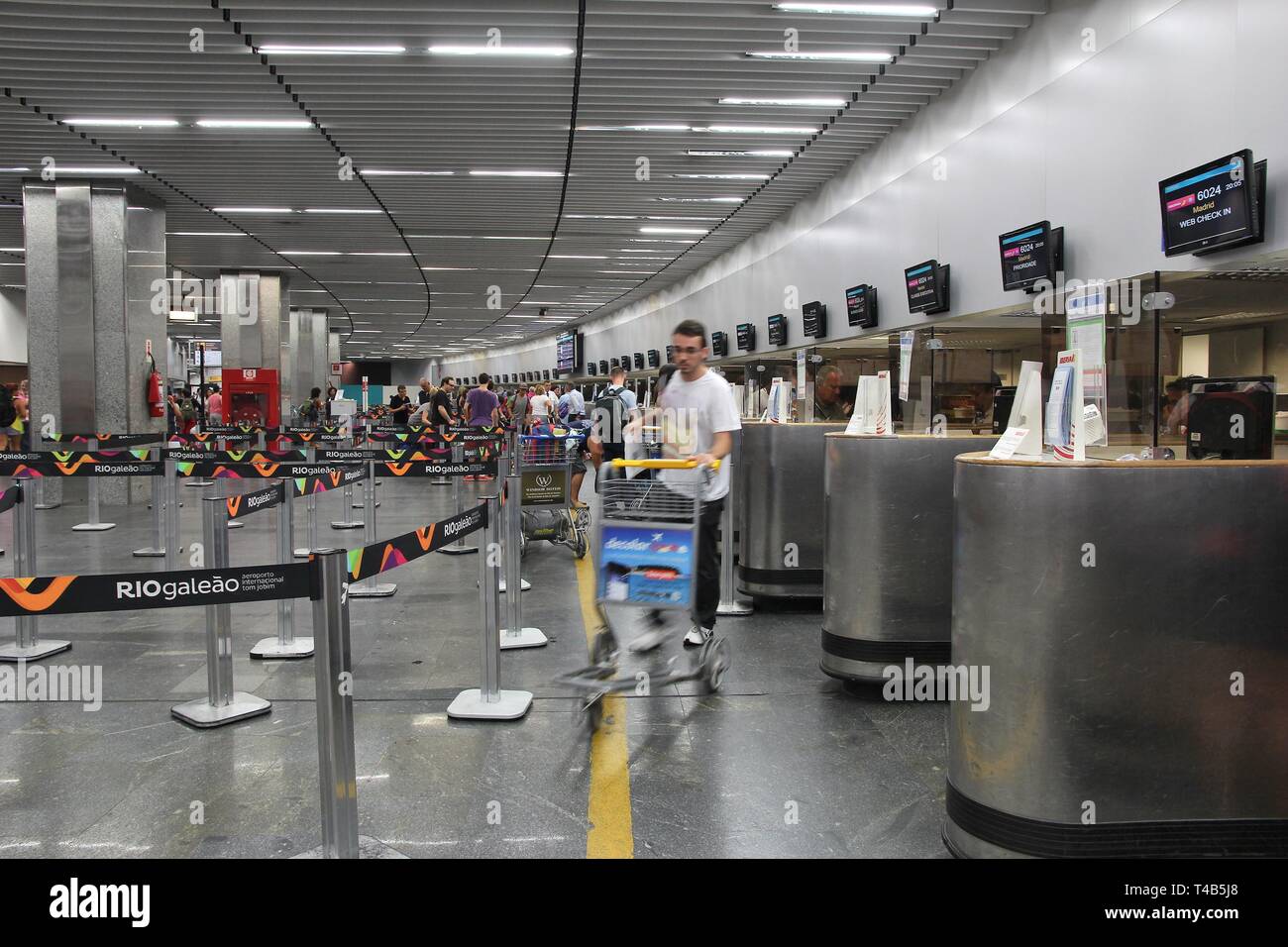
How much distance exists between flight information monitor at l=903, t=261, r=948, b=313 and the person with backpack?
17.4m

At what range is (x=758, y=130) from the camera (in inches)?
409

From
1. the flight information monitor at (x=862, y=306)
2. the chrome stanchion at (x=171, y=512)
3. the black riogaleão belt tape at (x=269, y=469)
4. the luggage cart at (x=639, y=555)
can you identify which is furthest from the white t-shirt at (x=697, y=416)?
the flight information monitor at (x=862, y=306)

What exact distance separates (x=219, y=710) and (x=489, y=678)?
1323 mm

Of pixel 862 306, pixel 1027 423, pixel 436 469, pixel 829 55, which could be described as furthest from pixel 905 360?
pixel 862 306

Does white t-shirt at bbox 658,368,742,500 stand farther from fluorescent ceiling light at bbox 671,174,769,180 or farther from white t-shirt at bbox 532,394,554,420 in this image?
white t-shirt at bbox 532,394,554,420

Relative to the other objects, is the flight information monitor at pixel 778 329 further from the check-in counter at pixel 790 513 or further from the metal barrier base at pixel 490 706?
the metal barrier base at pixel 490 706

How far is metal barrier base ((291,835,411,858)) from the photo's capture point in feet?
10.3

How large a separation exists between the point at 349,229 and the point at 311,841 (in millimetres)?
15051

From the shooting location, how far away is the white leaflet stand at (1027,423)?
323 cm

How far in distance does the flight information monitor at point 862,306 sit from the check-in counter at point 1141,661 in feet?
25.7

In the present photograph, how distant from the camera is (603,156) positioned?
11.5 m

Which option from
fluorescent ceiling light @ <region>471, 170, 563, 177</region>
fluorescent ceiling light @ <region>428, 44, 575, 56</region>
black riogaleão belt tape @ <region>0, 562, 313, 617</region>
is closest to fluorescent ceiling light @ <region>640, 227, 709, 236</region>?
fluorescent ceiling light @ <region>471, 170, 563, 177</region>

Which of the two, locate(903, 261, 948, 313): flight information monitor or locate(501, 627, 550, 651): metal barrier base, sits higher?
locate(903, 261, 948, 313): flight information monitor
